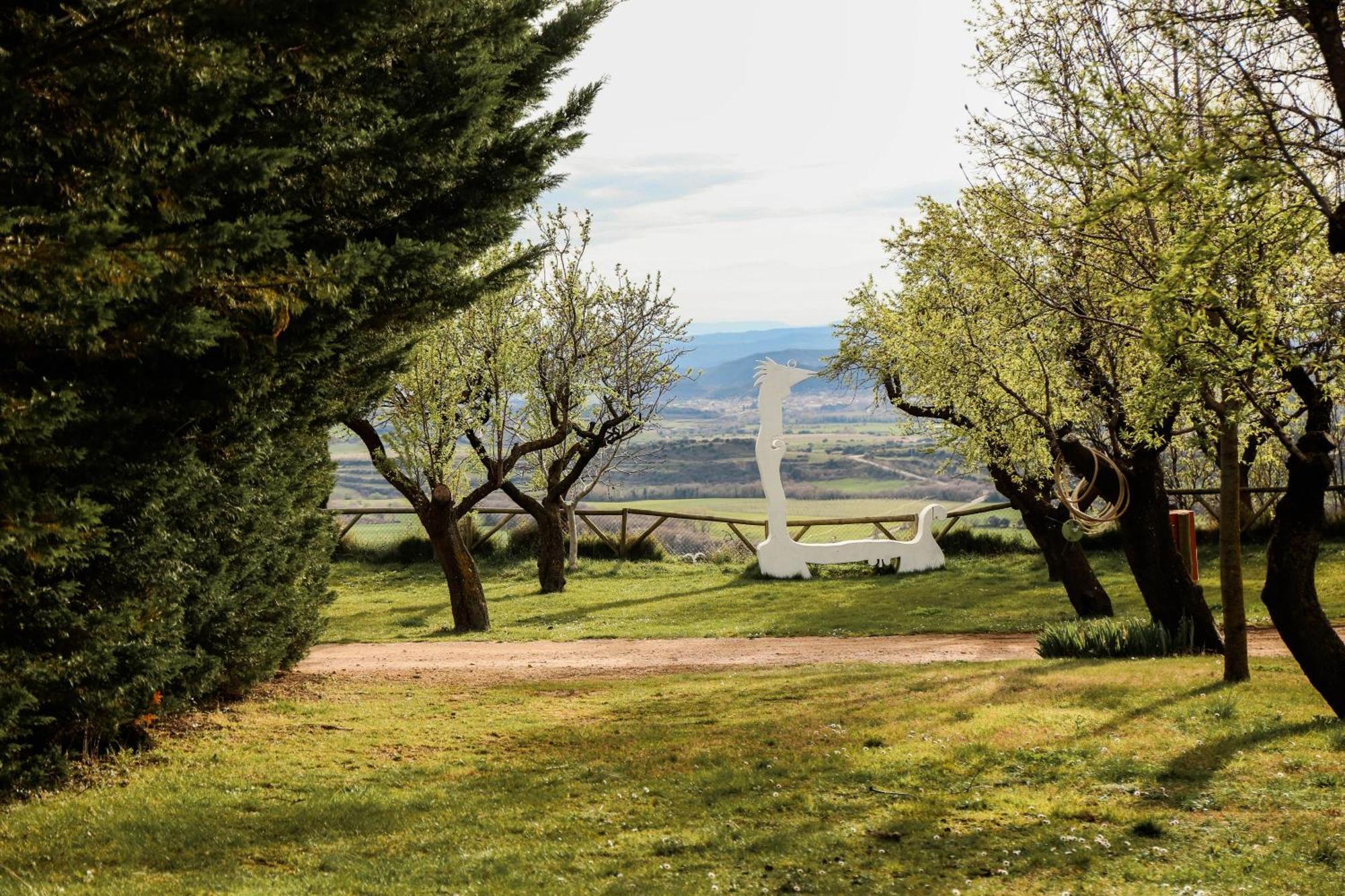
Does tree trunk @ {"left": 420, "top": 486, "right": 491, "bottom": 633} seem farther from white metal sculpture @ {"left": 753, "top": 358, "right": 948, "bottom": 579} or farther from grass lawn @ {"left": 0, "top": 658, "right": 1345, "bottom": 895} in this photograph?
white metal sculpture @ {"left": 753, "top": 358, "right": 948, "bottom": 579}

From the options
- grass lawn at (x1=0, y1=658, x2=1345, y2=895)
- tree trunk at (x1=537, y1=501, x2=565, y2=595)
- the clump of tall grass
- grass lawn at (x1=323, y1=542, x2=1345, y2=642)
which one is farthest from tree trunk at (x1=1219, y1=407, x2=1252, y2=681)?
tree trunk at (x1=537, y1=501, x2=565, y2=595)

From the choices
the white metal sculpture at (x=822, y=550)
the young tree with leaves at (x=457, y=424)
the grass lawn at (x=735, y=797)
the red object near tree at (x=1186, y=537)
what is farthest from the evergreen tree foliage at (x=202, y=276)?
the white metal sculpture at (x=822, y=550)

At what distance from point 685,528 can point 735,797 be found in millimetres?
19979

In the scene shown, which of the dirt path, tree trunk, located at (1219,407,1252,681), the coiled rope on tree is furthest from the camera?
the dirt path

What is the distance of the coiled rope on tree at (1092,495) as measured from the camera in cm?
1144

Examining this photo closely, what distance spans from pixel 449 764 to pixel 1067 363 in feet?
27.6

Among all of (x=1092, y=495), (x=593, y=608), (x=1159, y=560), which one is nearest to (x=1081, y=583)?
(x=1092, y=495)

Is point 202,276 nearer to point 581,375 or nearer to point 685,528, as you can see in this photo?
point 581,375

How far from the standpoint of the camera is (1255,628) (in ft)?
48.0

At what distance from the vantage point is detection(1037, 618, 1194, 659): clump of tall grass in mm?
12539

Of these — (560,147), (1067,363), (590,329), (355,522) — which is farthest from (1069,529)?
(355,522)

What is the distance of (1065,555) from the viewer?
618 inches

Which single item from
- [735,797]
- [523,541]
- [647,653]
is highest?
[523,541]

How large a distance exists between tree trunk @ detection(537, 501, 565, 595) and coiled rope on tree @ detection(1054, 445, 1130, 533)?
10.8m
